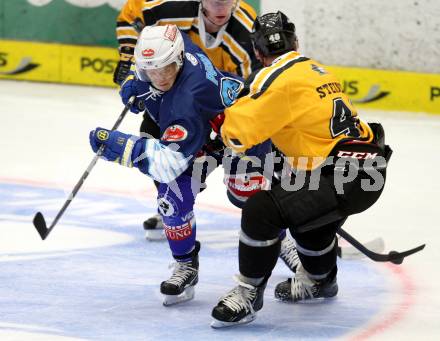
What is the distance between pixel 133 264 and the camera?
181 inches

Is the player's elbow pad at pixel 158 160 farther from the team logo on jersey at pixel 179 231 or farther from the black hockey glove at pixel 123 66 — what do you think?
the black hockey glove at pixel 123 66

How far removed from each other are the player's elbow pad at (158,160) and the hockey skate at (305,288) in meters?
0.67

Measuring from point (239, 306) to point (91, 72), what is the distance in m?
4.87

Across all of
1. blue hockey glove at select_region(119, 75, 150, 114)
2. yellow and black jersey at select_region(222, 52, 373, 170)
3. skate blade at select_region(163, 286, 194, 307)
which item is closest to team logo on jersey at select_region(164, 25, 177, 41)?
yellow and black jersey at select_region(222, 52, 373, 170)

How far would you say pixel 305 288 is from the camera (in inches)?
163

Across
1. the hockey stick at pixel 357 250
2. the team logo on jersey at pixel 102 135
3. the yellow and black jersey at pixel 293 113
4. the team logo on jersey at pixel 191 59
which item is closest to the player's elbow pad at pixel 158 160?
the team logo on jersey at pixel 102 135

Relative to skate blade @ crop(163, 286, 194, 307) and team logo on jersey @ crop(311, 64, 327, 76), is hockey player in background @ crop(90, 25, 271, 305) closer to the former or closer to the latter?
skate blade @ crop(163, 286, 194, 307)

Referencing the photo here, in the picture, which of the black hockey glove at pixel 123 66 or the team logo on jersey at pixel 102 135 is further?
the black hockey glove at pixel 123 66

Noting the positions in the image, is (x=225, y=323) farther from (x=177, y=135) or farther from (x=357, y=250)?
(x=357, y=250)

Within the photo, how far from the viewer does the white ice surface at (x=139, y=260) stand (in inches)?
151

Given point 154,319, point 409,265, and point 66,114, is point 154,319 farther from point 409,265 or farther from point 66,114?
point 66,114

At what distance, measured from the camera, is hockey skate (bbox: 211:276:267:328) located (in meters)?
3.80

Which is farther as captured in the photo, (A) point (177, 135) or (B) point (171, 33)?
(B) point (171, 33)

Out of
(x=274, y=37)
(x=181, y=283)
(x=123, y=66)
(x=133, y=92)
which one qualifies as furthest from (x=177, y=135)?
(x=123, y=66)
